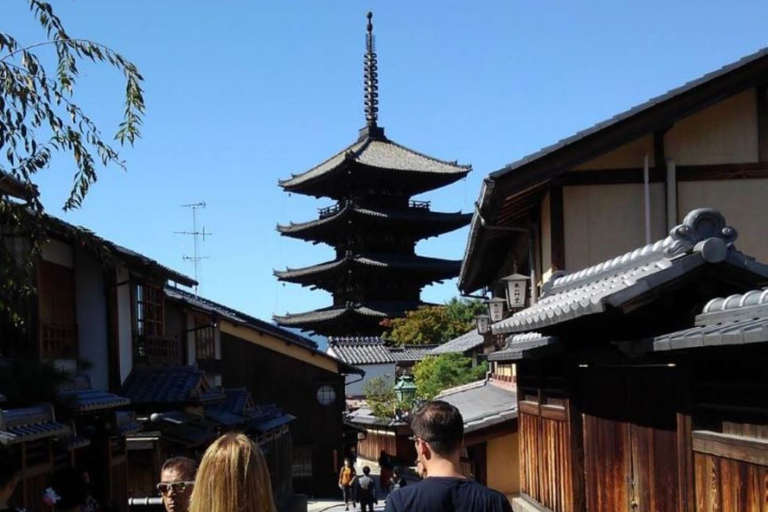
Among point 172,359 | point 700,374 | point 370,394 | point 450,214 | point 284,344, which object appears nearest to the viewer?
point 700,374

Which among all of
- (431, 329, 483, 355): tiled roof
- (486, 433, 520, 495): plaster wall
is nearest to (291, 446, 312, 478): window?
(431, 329, 483, 355): tiled roof

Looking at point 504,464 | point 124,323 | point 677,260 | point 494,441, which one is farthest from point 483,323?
point 677,260

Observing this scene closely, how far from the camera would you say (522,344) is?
36.9 feet

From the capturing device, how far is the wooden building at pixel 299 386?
105 feet

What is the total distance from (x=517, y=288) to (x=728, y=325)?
9.37 meters

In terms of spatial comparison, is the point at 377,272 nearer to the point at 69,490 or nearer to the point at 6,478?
the point at 69,490

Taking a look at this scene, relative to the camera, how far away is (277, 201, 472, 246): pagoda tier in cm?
4422

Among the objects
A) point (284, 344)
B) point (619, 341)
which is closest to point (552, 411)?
point (619, 341)

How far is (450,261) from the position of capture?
46.2 metres

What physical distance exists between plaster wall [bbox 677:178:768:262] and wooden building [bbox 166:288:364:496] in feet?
70.2

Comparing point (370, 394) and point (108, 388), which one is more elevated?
point (108, 388)

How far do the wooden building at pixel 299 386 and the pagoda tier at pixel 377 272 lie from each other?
11303 millimetres

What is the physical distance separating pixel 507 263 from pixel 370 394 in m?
19.1

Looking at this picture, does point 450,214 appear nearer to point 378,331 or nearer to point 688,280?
point 378,331
